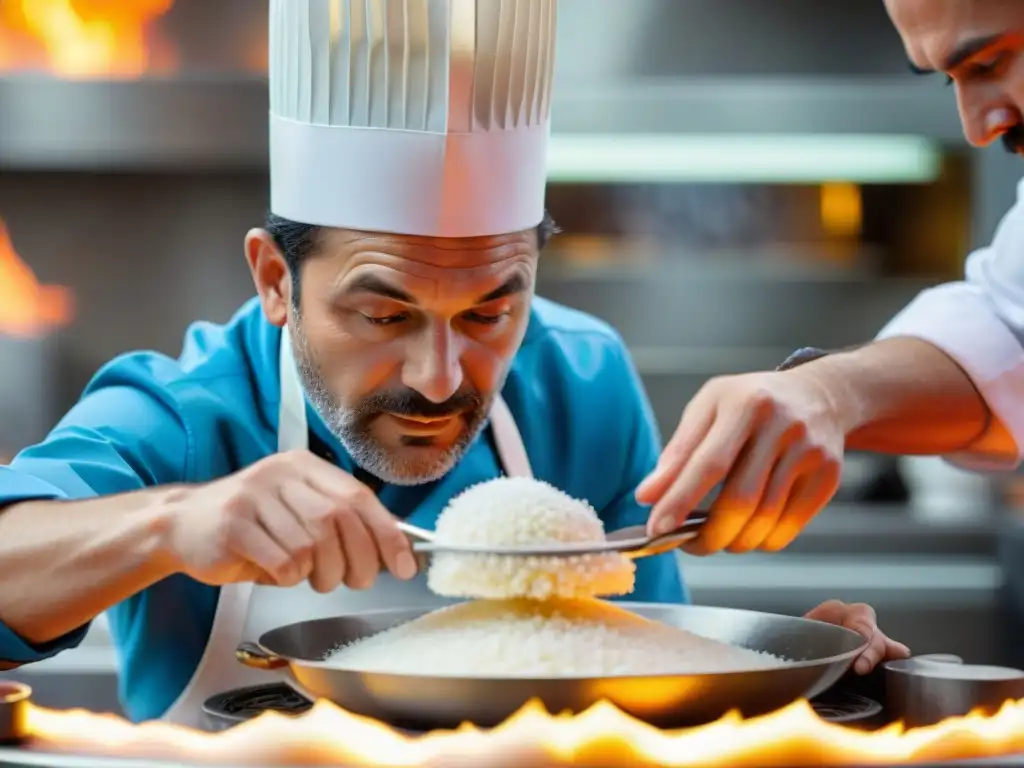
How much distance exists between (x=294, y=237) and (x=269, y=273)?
→ 0.08m

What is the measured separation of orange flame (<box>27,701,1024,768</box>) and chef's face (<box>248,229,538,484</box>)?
1.57ft

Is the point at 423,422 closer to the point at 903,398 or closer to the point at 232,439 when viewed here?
the point at 232,439

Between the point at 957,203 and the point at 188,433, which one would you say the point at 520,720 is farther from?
the point at 957,203

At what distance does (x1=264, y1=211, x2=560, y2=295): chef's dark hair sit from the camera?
1.48 m

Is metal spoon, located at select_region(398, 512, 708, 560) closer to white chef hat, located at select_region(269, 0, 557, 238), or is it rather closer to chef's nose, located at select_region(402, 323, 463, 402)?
chef's nose, located at select_region(402, 323, 463, 402)

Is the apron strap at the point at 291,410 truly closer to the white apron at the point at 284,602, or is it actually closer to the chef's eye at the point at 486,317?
the white apron at the point at 284,602

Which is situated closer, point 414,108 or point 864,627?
point 864,627

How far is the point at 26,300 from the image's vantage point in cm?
336

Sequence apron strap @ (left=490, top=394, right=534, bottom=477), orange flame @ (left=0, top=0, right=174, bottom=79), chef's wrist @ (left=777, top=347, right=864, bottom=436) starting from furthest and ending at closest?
orange flame @ (left=0, top=0, right=174, bottom=79) < apron strap @ (left=490, top=394, right=534, bottom=477) < chef's wrist @ (left=777, top=347, right=864, bottom=436)

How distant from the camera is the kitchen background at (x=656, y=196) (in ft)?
10.3

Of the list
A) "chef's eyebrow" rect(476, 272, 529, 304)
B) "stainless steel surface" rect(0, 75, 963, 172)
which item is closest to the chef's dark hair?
"chef's eyebrow" rect(476, 272, 529, 304)

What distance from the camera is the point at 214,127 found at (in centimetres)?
318

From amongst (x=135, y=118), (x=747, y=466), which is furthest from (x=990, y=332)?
(x=135, y=118)

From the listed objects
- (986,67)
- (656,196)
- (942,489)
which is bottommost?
(942,489)
